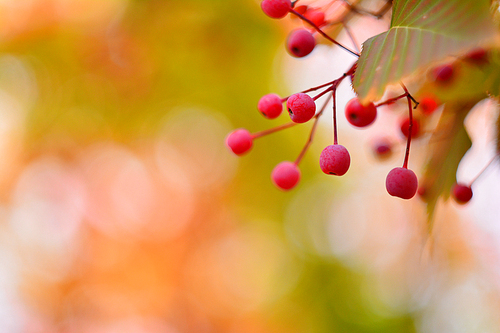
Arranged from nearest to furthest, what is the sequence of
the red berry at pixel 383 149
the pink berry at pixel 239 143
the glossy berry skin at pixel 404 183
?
the glossy berry skin at pixel 404 183 → the pink berry at pixel 239 143 → the red berry at pixel 383 149

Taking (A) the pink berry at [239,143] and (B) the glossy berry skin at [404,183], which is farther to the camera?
(A) the pink berry at [239,143]

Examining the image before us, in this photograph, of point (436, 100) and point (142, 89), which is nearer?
point (436, 100)

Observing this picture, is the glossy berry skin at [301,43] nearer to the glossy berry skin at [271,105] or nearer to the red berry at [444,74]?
the glossy berry skin at [271,105]

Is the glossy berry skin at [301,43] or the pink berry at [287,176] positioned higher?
the glossy berry skin at [301,43]

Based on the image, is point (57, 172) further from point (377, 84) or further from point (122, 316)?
point (377, 84)

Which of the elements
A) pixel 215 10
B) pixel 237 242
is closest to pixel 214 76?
pixel 215 10

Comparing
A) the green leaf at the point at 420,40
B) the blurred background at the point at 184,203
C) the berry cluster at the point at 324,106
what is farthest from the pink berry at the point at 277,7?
the blurred background at the point at 184,203
